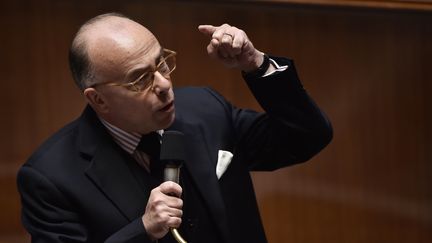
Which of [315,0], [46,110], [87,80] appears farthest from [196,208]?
[315,0]

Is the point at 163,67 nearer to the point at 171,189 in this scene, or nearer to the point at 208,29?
the point at 208,29

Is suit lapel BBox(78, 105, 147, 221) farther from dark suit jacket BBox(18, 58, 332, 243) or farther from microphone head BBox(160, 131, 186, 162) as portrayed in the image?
microphone head BBox(160, 131, 186, 162)

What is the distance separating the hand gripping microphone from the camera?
779 millimetres

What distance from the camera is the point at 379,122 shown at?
69.1 inches

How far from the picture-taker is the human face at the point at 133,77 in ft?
2.89

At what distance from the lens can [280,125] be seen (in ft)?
3.17

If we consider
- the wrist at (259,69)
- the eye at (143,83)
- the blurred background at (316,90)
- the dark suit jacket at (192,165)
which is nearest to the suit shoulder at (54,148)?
the dark suit jacket at (192,165)

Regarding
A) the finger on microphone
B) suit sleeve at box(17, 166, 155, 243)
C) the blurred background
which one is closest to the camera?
the finger on microphone

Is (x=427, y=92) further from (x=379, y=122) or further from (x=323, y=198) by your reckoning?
(x=323, y=198)

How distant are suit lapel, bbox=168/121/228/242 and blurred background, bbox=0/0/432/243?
635 mm

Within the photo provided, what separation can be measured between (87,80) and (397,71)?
1.01 metres

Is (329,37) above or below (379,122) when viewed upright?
above

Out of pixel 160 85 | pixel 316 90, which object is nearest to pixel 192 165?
pixel 160 85

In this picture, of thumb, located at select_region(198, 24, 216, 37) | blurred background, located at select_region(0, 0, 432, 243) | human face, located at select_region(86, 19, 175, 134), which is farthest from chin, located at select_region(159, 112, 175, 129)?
blurred background, located at select_region(0, 0, 432, 243)
